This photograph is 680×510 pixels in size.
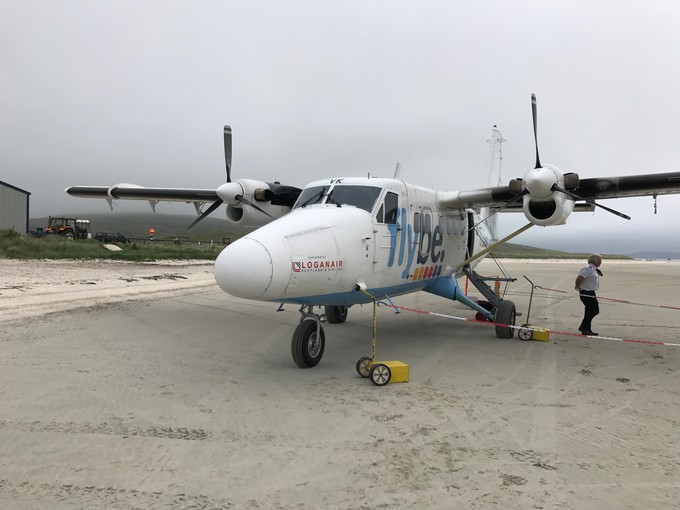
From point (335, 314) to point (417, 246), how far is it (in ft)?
10.0

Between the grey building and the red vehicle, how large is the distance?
339cm

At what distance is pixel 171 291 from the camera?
54.3ft

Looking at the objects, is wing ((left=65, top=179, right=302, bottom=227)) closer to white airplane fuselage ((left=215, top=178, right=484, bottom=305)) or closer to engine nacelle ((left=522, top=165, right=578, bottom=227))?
white airplane fuselage ((left=215, top=178, right=484, bottom=305))

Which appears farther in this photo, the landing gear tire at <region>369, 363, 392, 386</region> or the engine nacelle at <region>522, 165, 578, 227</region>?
the engine nacelle at <region>522, 165, 578, 227</region>

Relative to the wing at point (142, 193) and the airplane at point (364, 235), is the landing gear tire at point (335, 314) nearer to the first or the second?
the airplane at point (364, 235)

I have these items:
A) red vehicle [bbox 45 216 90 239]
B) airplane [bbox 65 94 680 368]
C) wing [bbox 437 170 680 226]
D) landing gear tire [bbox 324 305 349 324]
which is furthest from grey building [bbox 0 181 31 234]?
wing [bbox 437 170 680 226]

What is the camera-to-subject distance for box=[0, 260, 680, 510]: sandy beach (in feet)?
11.3

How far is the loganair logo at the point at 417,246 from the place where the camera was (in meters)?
7.84

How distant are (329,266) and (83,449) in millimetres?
3337

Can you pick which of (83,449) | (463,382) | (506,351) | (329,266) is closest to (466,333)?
(506,351)

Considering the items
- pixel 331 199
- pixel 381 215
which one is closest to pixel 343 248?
pixel 331 199

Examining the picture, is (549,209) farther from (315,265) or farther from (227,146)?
(227,146)

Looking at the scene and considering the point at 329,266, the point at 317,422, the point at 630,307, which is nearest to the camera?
the point at 317,422

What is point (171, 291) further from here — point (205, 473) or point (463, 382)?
point (205, 473)
